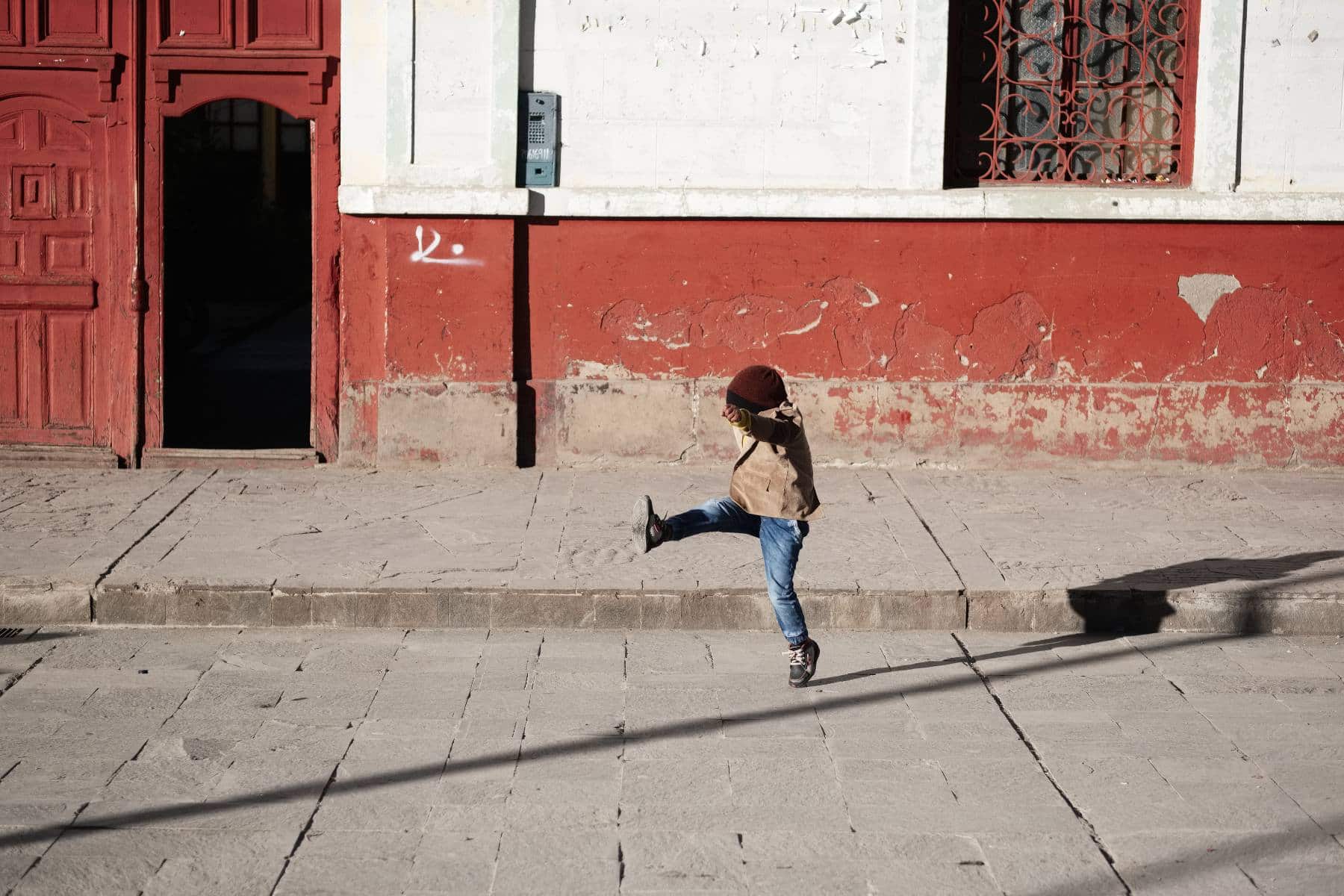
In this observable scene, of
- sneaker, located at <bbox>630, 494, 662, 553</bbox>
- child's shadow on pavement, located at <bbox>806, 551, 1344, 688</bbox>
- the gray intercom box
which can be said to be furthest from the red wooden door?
child's shadow on pavement, located at <bbox>806, 551, 1344, 688</bbox>

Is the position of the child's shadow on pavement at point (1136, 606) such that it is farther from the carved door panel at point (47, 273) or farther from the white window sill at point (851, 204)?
the carved door panel at point (47, 273)

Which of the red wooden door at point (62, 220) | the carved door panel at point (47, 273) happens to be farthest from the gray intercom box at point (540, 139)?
the carved door panel at point (47, 273)

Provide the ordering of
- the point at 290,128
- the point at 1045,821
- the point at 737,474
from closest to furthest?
the point at 1045,821 → the point at 737,474 → the point at 290,128

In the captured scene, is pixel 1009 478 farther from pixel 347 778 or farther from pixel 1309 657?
pixel 347 778

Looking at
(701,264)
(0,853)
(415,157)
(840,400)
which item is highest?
(415,157)

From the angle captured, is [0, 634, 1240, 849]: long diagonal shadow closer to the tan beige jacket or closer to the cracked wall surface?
the tan beige jacket

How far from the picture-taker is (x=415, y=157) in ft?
31.2

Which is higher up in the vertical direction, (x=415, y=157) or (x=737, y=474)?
(x=415, y=157)

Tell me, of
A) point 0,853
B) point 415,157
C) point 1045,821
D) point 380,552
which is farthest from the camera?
point 415,157

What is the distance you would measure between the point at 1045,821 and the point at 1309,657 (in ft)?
8.33

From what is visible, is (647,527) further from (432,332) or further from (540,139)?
(540,139)

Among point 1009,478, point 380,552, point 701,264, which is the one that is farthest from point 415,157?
point 1009,478

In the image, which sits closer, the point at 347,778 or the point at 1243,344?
the point at 347,778

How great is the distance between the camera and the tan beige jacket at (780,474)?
5953 mm
